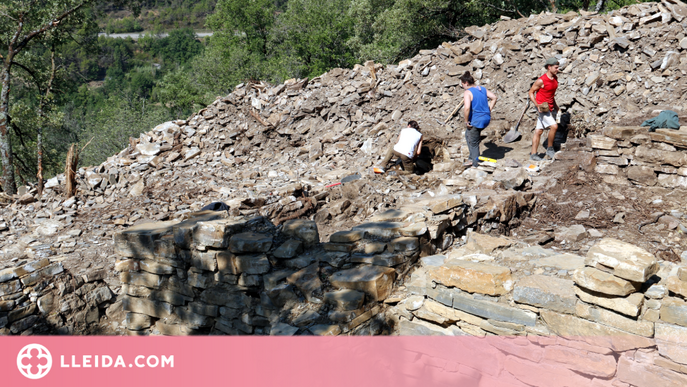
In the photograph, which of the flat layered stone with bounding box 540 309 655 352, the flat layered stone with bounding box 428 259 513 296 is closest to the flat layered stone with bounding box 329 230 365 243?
the flat layered stone with bounding box 428 259 513 296

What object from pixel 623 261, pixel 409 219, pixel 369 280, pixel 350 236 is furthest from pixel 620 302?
pixel 350 236

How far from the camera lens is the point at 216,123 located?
11.8 meters

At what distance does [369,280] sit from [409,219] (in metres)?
1.11

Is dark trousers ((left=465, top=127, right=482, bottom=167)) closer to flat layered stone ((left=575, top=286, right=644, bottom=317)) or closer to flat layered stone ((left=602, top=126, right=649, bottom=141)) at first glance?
flat layered stone ((left=602, top=126, right=649, bottom=141))

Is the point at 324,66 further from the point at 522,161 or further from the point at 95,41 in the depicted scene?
the point at 522,161

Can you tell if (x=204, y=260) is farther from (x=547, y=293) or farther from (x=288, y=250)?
(x=547, y=293)

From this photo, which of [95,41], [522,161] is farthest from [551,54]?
[95,41]

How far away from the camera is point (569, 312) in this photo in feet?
9.95

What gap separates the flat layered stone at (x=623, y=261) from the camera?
8.93 ft

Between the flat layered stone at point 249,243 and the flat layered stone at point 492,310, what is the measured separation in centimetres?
188

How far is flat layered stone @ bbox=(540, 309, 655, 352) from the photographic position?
2.80 metres

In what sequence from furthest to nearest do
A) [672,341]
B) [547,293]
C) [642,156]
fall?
[642,156], [547,293], [672,341]

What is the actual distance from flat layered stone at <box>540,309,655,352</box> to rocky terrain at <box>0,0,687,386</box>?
1cm

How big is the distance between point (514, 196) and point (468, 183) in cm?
81
